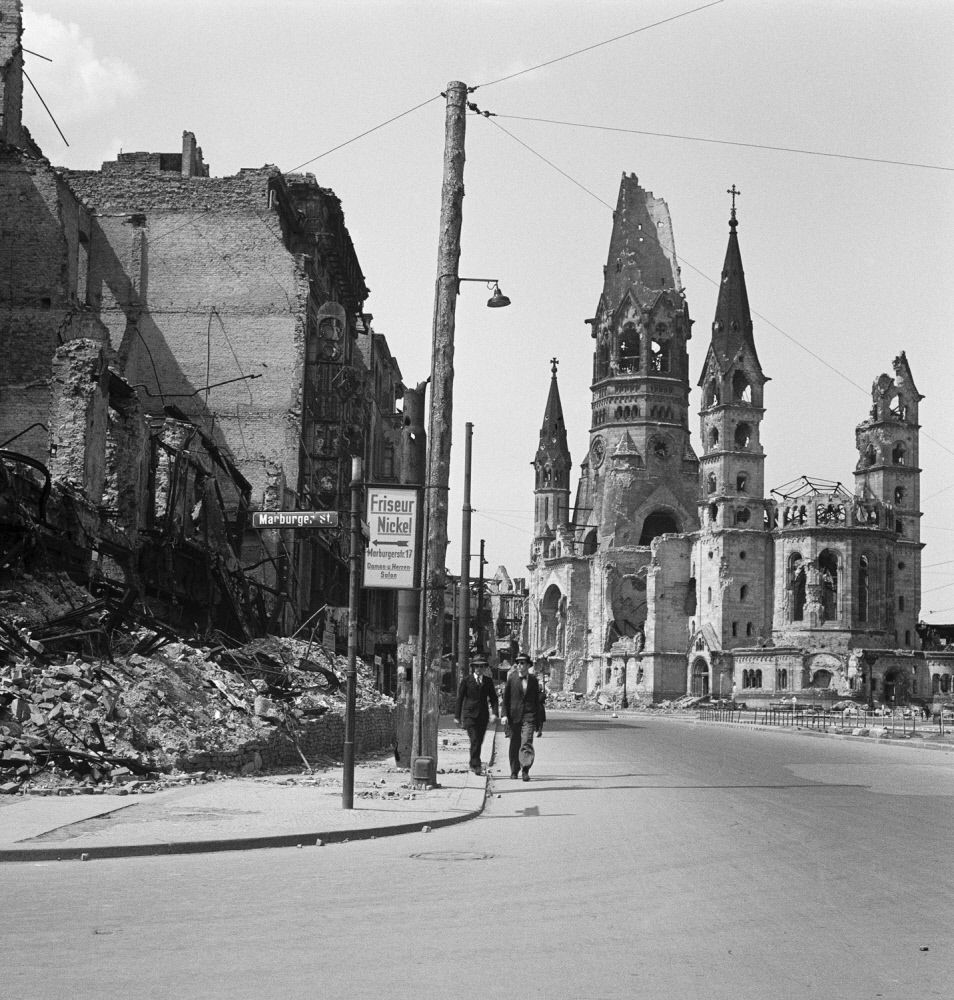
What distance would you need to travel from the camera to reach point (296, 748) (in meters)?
18.8

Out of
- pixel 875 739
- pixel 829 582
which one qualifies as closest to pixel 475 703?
pixel 875 739

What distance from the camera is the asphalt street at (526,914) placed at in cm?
630

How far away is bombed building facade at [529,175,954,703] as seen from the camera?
92.6 m

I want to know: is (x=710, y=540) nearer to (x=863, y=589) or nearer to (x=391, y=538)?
(x=863, y=589)

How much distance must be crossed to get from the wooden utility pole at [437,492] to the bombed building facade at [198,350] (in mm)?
10566

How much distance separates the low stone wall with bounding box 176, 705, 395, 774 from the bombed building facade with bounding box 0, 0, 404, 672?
4976mm

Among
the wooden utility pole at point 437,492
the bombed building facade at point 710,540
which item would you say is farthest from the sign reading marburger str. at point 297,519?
the bombed building facade at point 710,540

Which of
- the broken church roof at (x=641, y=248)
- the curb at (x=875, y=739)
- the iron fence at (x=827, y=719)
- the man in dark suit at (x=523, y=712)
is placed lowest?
the iron fence at (x=827, y=719)

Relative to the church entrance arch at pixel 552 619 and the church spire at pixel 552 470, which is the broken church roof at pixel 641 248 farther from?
the church entrance arch at pixel 552 619

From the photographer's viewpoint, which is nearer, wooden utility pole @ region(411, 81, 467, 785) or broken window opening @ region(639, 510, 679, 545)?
wooden utility pole @ region(411, 81, 467, 785)

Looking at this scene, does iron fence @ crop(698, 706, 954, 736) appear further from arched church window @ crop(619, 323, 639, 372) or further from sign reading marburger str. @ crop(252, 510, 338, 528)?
arched church window @ crop(619, 323, 639, 372)

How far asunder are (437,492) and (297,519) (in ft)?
7.08

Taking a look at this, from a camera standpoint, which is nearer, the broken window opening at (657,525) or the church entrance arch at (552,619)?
the broken window opening at (657,525)

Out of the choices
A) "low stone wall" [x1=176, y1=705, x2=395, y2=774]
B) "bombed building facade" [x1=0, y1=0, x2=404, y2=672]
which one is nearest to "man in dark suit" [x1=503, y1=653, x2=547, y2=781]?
"low stone wall" [x1=176, y1=705, x2=395, y2=774]
